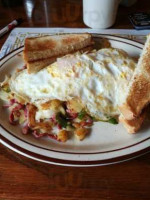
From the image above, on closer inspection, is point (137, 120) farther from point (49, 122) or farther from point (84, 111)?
point (49, 122)

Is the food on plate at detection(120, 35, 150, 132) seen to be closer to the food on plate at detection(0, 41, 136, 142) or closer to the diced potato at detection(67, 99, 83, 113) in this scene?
the food on plate at detection(0, 41, 136, 142)

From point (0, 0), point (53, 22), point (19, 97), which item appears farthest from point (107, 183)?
point (0, 0)

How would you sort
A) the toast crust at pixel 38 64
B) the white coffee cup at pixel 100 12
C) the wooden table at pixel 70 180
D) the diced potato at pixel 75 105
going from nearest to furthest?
the wooden table at pixel 70 180, the diced potato at pixel 75 105, the toast crust at pixel 38 64, the white coffee cup at pixel 100 12

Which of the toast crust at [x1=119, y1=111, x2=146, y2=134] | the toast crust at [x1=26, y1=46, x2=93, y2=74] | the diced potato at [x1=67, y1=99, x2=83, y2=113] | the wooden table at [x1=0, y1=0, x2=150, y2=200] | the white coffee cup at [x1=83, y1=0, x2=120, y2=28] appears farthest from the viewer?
the white coffee cup at [x1=83, y1=0, x2=120, y2=28]

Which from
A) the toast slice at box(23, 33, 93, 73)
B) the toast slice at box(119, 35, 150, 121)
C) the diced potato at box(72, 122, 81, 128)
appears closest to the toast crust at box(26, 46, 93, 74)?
the toast slice at box(23, 33, 93, 73)

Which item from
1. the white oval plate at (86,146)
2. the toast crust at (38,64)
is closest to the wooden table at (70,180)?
the white oval plate at (86,146)

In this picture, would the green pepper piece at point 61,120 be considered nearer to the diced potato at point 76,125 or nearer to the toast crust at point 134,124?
the diced potato at point 76,125

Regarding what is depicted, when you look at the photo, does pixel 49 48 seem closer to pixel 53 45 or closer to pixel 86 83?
pixel 53 45
